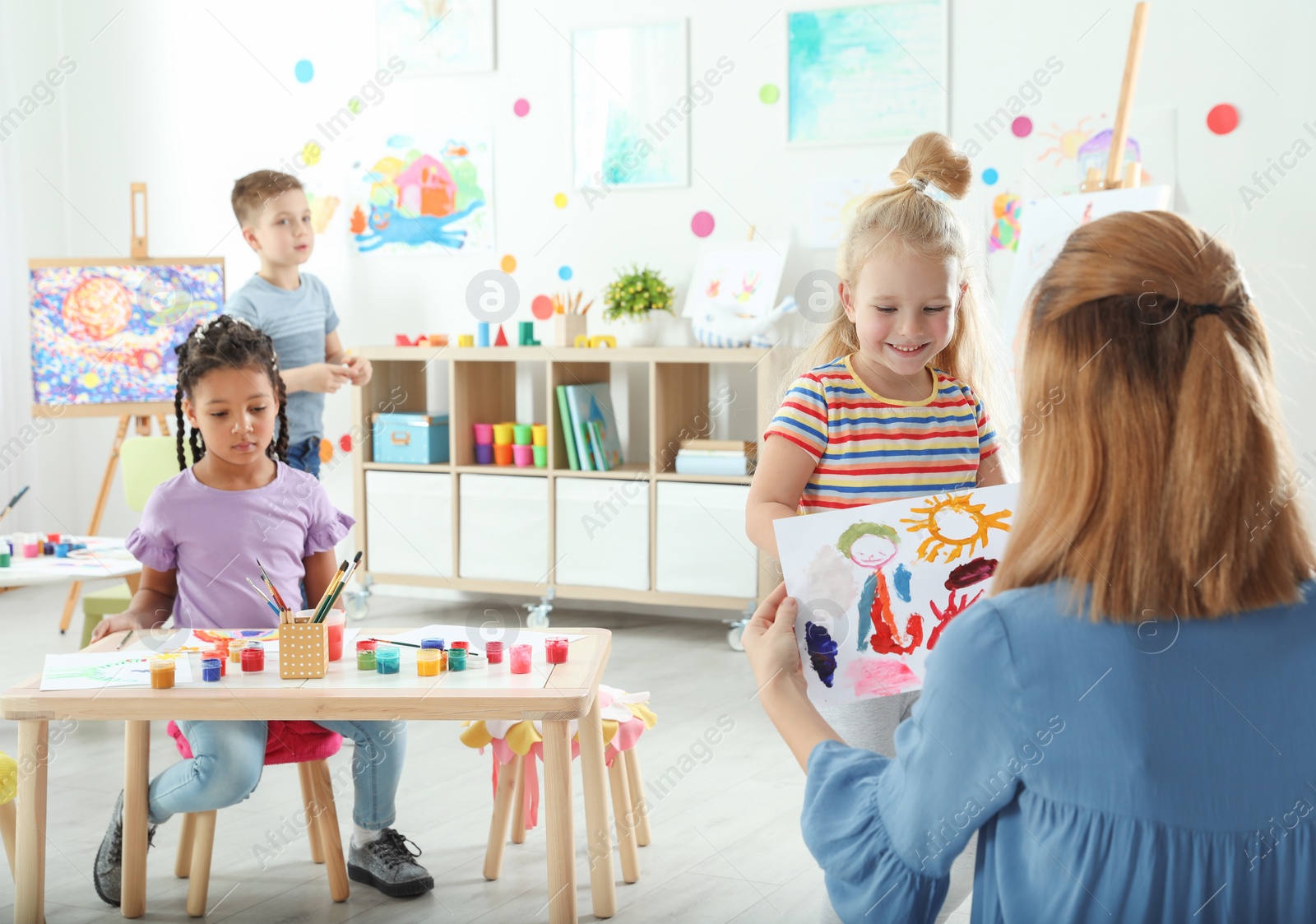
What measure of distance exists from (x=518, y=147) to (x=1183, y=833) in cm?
417

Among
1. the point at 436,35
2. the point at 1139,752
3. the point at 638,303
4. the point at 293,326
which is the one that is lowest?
the point at 1139,752

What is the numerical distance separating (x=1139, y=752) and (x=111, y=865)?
75.0 inches

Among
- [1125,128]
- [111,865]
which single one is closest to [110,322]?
[111,865]

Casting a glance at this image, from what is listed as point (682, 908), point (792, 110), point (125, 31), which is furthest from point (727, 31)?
point (682, 908)

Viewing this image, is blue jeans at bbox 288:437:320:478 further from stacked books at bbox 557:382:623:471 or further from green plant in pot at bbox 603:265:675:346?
green plant in pot at bbox 603:265:675:346

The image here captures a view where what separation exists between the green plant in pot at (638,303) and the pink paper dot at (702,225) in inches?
8.2

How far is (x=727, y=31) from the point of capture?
4.35 m

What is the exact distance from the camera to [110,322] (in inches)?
167

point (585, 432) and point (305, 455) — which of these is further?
point (585, 432)

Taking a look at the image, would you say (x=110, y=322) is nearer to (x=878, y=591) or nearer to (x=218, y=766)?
(x=218, y=766)

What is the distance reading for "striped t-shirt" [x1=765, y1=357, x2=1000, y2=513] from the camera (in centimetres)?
154

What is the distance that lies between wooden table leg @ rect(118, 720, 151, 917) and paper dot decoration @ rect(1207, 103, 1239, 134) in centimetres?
336

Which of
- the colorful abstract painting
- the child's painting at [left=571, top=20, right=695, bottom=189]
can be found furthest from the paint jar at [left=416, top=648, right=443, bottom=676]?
the child's painting at [left=571, top=20, right=695, bottom=189]

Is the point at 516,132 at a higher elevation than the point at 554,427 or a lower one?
higher
